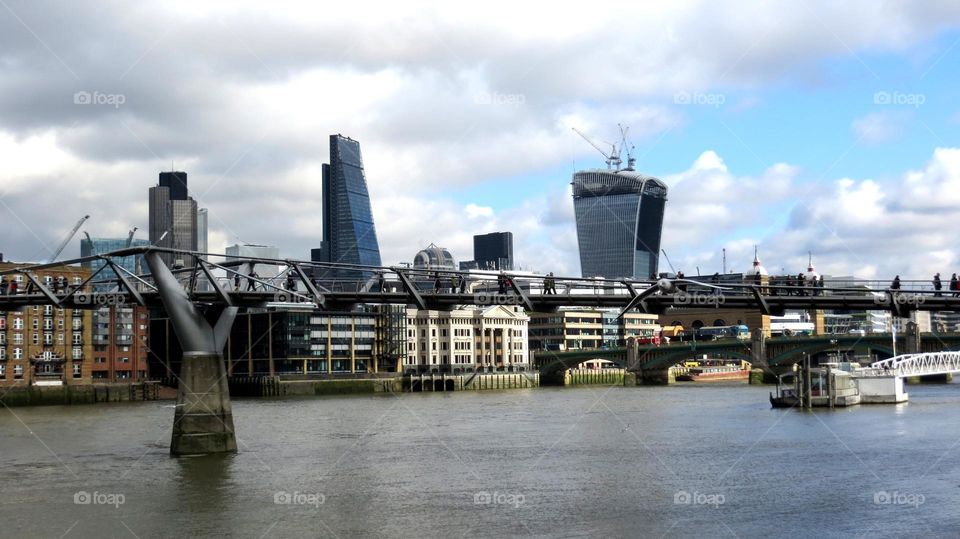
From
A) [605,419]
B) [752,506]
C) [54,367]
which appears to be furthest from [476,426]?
[54,367]

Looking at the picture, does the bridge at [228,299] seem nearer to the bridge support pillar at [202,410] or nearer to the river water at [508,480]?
the bridge support pillar at [202,410]

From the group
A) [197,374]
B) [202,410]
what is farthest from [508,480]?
[202,410]

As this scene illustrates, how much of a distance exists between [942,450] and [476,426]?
108 ft

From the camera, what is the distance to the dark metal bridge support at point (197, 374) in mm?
55250

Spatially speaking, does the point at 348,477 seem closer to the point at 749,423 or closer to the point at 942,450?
the point at 942,450

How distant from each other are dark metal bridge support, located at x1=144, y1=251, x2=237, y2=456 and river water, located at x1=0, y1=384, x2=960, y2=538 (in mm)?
1469

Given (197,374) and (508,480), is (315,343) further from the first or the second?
(508,480)

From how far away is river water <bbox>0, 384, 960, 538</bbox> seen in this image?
126 ft

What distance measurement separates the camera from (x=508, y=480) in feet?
160

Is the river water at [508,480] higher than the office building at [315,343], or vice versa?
the office building at [315,343]

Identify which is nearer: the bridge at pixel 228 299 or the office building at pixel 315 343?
the bridge at pixel 228 299

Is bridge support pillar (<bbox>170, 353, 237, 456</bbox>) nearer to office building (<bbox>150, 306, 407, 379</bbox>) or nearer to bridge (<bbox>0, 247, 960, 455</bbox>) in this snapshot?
bridge (<bbox>0, 247, 960, 455</bbox>)

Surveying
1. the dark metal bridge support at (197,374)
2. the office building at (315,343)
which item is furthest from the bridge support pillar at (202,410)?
the office building at (315,343)

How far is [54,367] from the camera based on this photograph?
149 metres
